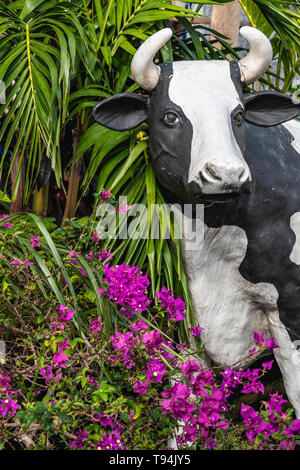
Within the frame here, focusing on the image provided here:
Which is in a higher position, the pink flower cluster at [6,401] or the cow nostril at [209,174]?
the cow nostril at [209,174]

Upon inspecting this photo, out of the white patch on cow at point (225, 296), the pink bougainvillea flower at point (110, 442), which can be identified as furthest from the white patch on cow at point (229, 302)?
the pink bougainvillea flower at point (110, 442)

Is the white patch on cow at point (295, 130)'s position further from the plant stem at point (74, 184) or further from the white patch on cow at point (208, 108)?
the plant stem at point (74, 184)

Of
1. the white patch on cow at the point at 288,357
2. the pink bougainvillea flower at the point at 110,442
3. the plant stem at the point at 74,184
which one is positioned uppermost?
the plant stem at the point at 74,184

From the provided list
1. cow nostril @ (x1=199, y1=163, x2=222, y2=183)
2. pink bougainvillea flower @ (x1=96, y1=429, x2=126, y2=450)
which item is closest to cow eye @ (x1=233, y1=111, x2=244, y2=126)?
cow nostril @ (x1=199, y1=163, x2=222, y2=183)

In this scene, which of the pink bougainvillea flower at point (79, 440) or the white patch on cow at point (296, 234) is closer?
→ the pink bougainvillea flower at point (79, 440)

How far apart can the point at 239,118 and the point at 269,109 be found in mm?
241

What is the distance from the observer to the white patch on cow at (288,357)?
237 centimetres

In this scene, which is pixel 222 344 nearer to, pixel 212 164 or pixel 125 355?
pixel 125 355

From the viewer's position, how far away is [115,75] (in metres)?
2.73

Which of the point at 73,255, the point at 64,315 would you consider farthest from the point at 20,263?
the point at 64,315

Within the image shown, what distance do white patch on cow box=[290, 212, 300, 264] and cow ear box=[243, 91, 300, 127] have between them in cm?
34
